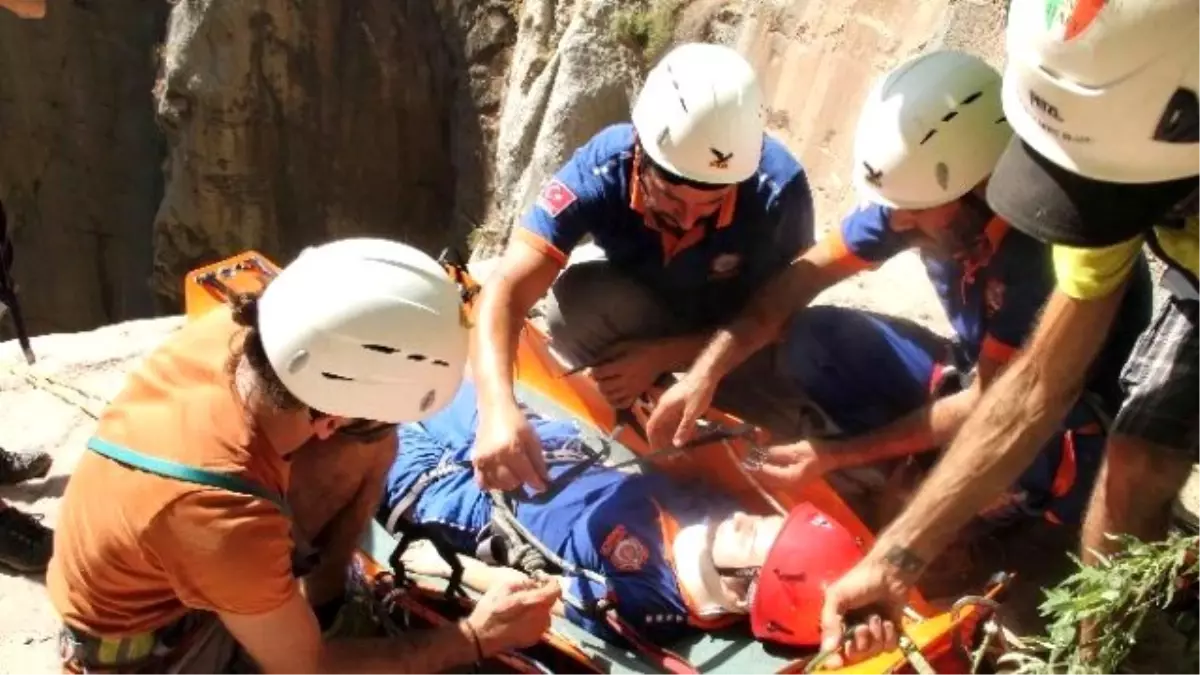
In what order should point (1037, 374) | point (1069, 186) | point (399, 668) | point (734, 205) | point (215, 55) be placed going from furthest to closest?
point (215, 55) → point (734, 205) → point (399, 668) → point (1037, 374) → point (1069, 186)

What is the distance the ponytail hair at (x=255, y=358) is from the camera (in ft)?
9.23

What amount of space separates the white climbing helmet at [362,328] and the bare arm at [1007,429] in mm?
1195

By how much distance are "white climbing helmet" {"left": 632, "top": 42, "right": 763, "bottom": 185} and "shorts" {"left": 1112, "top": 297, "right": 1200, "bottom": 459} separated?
1.43 m

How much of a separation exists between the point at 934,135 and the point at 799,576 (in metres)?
1.32

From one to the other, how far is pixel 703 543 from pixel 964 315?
1.16m

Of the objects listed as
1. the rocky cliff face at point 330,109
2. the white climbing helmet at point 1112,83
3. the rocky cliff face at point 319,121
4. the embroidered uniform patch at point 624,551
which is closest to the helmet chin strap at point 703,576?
the embroidered uniform patch at point 624,551

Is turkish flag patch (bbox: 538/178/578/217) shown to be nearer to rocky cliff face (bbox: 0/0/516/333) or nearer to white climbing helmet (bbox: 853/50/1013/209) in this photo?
white climbing helmet (bbox: 853/50/1013/209)

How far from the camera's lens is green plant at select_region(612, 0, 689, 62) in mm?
8383

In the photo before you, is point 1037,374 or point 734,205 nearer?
point 1037,374

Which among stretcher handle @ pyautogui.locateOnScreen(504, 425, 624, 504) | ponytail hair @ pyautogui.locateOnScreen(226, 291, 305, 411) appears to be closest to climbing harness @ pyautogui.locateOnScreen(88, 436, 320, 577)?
ponytail hair @ pyautogui.locateOnScreen(226, 291, 305, 411)

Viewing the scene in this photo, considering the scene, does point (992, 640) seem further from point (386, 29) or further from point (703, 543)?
point (386, 29)

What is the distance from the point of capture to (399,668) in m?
3.14

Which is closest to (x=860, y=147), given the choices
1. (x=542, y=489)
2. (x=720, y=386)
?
(x=720, y=386)

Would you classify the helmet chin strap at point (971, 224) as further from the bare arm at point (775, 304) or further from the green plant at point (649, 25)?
the green plant at point (649, 25)
